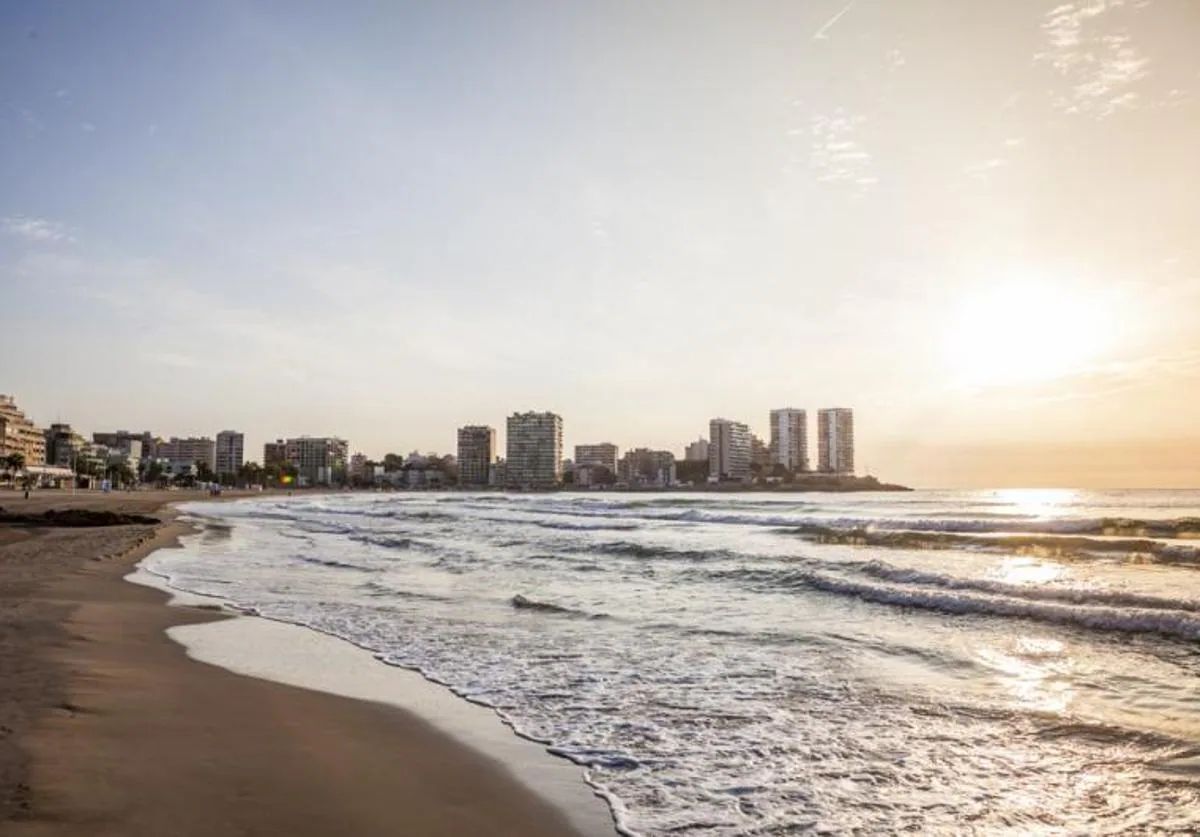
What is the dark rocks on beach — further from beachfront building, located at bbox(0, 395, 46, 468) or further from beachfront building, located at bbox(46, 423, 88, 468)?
beachfront building, located at bbox(46, 423, 88, 468)

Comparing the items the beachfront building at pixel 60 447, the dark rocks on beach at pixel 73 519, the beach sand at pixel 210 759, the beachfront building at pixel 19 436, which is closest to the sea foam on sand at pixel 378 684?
the beach sand at pixel 210 759

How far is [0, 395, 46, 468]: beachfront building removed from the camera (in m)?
149

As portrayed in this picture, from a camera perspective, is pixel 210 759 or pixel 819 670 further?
pixel 819 670

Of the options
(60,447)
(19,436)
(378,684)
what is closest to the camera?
(378,684)

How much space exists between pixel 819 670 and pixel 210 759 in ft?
19.4

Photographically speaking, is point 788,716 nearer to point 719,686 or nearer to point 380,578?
point 719,686

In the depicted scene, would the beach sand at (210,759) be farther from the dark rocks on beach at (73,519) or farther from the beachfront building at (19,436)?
the beachfront building at (19,436)

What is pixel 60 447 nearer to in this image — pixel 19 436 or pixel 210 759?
pixel 19 436

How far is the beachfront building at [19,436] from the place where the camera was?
149 metres

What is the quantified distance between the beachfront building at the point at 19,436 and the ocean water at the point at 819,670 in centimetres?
15655

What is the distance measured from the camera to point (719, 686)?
7.80 meters

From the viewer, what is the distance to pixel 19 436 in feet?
520

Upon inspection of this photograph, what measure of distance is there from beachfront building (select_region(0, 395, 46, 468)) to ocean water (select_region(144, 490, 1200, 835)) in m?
157

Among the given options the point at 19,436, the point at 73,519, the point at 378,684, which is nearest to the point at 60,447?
the point at 19,436
